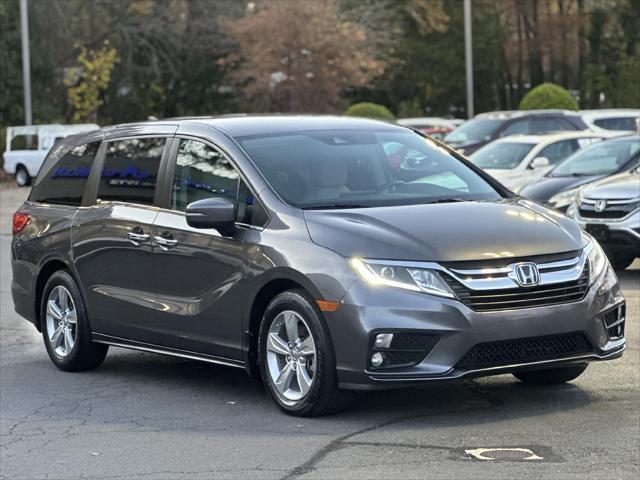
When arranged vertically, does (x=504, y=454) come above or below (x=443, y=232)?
below

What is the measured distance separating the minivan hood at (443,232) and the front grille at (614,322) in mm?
436

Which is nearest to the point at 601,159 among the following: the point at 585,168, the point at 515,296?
the point at 585,168

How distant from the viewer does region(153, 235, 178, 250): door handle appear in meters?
8.81

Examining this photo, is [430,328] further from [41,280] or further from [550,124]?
[550,124]

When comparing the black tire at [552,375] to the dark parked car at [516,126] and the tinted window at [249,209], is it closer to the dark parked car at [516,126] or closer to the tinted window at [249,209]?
the tinted window at [249,209]

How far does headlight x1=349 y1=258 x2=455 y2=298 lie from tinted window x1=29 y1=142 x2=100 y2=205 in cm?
314

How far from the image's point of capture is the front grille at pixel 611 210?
49.5 ft

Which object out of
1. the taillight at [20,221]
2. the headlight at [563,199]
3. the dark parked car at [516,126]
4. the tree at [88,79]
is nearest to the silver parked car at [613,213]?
the headlight at [563,199]

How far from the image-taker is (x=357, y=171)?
341 inches

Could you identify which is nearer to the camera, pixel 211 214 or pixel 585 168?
pixel 211 214

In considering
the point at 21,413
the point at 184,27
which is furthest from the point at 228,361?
the point at 184,27

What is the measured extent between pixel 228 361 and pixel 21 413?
1.25 meters

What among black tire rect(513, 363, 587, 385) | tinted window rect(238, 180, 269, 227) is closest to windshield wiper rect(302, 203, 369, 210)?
tinted window rect(238, 180, 269, 227)

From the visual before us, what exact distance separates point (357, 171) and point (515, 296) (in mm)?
1537
